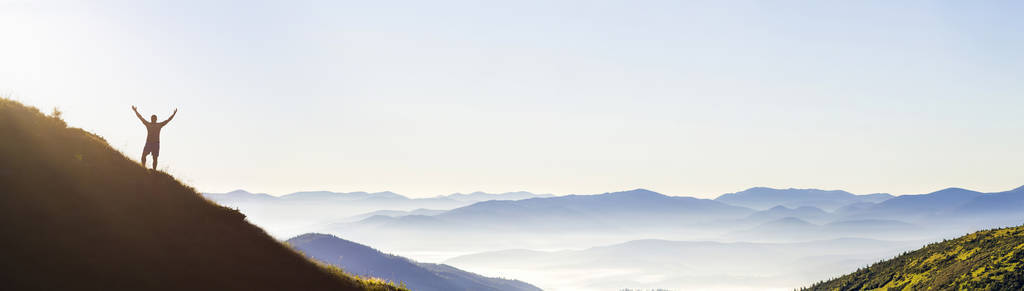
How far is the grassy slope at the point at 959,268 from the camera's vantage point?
48562mm

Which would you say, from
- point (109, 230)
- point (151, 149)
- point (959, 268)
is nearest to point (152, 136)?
point (151, 149)

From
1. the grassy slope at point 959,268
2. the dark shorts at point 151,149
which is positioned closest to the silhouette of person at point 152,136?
the dark shorts at point 151,149

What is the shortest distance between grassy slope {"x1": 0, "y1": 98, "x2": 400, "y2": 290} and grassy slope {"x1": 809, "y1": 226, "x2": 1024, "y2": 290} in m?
47.6

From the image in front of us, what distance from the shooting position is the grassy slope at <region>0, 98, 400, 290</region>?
55.7 ft

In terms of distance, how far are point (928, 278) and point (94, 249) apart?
62.9 m

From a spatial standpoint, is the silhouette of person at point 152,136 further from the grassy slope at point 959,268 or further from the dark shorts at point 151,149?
the grassy slope at point 959,268

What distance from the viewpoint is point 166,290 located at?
17.8m

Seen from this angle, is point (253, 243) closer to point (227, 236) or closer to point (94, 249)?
point (227, 236)

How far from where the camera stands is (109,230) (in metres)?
19.7

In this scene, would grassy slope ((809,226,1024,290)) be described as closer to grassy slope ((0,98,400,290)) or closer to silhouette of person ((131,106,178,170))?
grassy slope ((0,98,400,290))

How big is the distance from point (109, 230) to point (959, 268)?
203 feet

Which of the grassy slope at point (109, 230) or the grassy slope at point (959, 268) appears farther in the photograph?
the grassy slope at point (959, 268)

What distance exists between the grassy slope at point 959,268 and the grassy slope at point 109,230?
47.6 m

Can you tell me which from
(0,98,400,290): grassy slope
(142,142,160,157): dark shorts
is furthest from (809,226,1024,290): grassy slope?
(142,142,160,157): dark shorts
